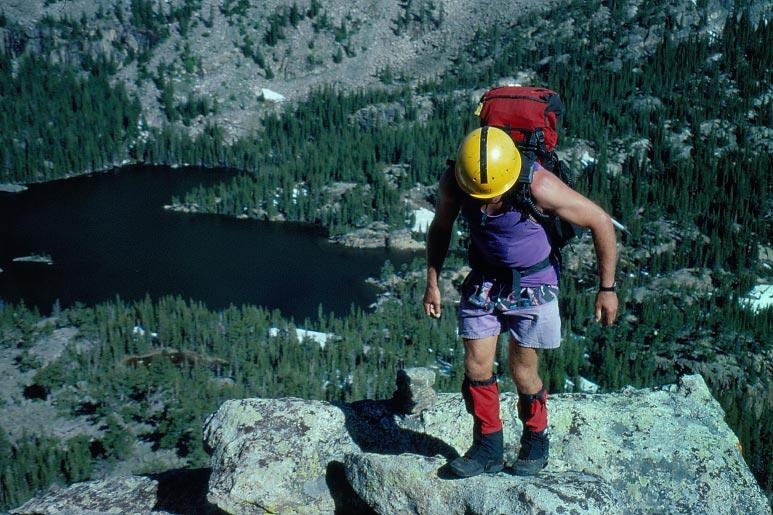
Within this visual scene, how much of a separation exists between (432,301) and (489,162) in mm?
1974

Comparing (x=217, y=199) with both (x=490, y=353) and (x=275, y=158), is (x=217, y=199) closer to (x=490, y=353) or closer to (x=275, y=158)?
(x=275, y=158)

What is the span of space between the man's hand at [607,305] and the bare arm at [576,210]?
180 mm

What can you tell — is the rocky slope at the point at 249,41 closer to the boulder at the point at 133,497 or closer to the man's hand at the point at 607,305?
the boulder at the point at 133,497

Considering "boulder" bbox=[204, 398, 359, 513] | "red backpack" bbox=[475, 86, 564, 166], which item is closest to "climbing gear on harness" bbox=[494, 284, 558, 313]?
"red backpack" bbox=[475, 86, 564, 166]

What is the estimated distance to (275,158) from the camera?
265 feet

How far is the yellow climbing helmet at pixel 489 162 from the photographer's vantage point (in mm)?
6852

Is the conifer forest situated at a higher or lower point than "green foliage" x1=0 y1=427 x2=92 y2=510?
higher

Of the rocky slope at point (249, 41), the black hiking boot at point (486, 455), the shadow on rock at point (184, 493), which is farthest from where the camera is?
the rocky slope at point (249, 41)

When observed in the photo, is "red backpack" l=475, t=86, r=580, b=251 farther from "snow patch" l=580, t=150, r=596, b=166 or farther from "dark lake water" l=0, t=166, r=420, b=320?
"snow patch" l=580, t=150, r=596, b=166

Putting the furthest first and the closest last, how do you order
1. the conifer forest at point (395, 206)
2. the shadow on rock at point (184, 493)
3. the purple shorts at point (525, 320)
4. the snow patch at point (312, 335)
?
1. the snow patch at point (312, 335)
2. the conifer forest at point (395, 206)
3. the shadow on rock at point (184, 493)
4. the purple shorts at point (525, 320)

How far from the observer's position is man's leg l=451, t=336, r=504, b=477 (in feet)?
25.2

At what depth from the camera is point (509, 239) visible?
24.0ft

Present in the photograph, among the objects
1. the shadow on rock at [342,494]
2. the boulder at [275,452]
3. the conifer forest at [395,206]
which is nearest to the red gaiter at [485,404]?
the shadow on rock at [342,494]

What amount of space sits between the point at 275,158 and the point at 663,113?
39.2 meters
